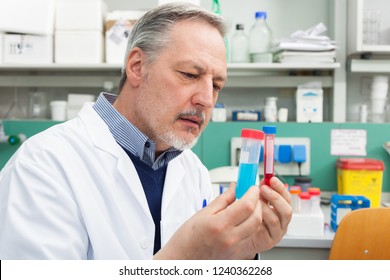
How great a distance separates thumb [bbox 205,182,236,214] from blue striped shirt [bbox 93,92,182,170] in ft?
1.04

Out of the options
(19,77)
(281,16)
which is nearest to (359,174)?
(281,16)

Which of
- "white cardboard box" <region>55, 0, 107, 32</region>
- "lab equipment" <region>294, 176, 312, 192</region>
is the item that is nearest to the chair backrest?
"lab equipment" <region>294, 176, 312, 192</region>

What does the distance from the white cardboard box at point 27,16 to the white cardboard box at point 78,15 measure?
4 cm

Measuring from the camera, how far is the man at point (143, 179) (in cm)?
83

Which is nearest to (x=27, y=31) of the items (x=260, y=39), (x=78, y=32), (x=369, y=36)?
(x=78, y=32)

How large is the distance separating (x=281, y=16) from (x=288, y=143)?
77 cm

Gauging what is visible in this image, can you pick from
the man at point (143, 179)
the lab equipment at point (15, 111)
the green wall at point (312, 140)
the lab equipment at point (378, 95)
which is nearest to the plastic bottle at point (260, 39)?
the green wall at point (312, 140)

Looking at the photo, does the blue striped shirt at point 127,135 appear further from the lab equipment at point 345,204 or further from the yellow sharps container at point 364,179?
the yellow sharps container at point 364,179

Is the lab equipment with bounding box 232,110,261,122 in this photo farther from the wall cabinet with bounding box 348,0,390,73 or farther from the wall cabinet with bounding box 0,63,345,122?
the wall cabinet with bounding box 348,0,390,73

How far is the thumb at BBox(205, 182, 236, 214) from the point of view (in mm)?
814

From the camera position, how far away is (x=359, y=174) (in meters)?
2.07

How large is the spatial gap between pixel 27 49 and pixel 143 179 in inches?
52.7

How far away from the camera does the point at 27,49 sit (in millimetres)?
2127
